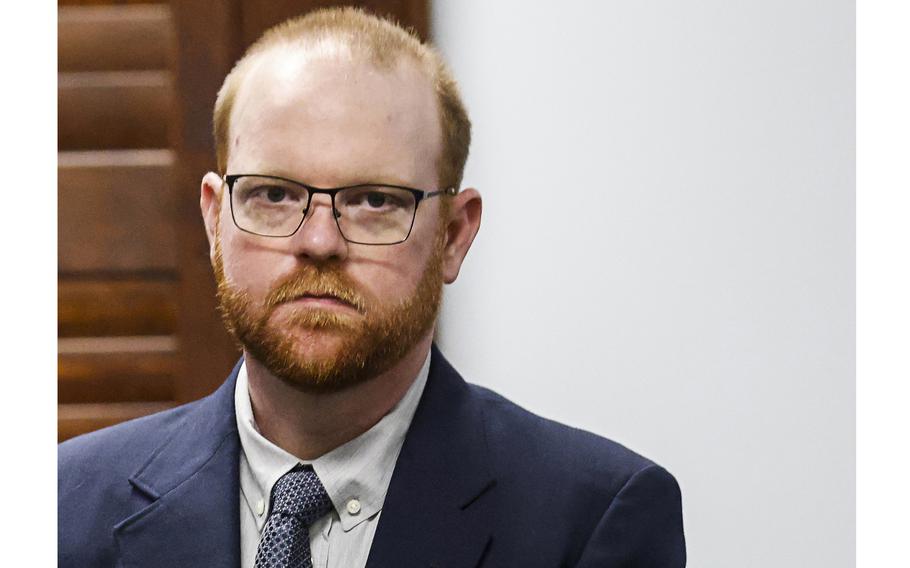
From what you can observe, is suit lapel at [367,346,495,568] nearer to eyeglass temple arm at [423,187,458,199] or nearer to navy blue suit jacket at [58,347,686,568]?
navy blue suit jacket at [58,347,686,568]

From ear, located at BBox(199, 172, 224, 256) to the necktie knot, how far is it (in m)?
0.19

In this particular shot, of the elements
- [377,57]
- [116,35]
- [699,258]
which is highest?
[116,35]

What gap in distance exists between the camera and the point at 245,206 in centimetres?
78

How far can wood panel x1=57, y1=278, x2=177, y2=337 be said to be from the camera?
1214 mm

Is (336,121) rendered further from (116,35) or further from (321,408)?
(116,35)

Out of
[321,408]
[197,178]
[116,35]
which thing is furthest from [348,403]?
[116,35]

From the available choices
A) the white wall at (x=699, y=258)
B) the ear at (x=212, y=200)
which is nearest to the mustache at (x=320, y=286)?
the ear at (x=212, y=200)

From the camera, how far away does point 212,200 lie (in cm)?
85

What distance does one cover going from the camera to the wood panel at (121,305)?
3.98 ft

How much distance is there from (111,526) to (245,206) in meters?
0.29

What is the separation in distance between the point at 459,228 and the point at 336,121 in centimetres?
14
